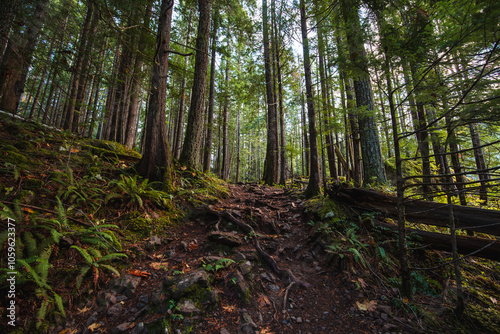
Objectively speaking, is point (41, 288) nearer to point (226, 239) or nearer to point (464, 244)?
point (226, 239)

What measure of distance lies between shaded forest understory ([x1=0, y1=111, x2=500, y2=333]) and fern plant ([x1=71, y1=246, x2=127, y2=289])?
2 centimetres

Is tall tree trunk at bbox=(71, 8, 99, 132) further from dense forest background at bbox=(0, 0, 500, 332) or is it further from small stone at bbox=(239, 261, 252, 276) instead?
small stone at bbox=(239, 261, 252, 276)

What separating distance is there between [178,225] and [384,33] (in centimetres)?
564

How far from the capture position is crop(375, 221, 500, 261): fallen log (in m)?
2.82

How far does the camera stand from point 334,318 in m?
2.54

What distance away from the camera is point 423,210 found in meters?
3.26

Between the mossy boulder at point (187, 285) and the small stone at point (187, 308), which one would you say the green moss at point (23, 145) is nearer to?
the mossy boulder at point (187, 285)

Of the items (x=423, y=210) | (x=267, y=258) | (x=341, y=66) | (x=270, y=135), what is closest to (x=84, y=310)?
(x=267, y=258)

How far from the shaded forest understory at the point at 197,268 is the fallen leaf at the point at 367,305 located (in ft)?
0.08

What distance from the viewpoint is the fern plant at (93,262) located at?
102 inches

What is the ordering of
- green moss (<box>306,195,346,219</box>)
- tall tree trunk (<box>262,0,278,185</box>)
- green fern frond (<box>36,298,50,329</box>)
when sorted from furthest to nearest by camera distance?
1. tall tree trunk (<box>262,0,278,185</box>)
2. green moss (<box>306,195,346,219</box>)
3. green fern frond (<box>36,298,50,329</box>)

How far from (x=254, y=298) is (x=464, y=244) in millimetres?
3616

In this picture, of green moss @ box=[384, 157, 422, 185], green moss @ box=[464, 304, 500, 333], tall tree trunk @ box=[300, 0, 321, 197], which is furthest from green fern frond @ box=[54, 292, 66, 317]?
green moss @ box=[384, 157, 422, 185]

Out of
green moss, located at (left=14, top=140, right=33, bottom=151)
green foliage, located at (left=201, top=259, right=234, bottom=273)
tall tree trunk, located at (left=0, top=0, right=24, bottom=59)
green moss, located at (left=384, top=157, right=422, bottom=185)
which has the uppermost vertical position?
tall tree trunk, located at (left=0, top=0, right=24, bottom=59)
